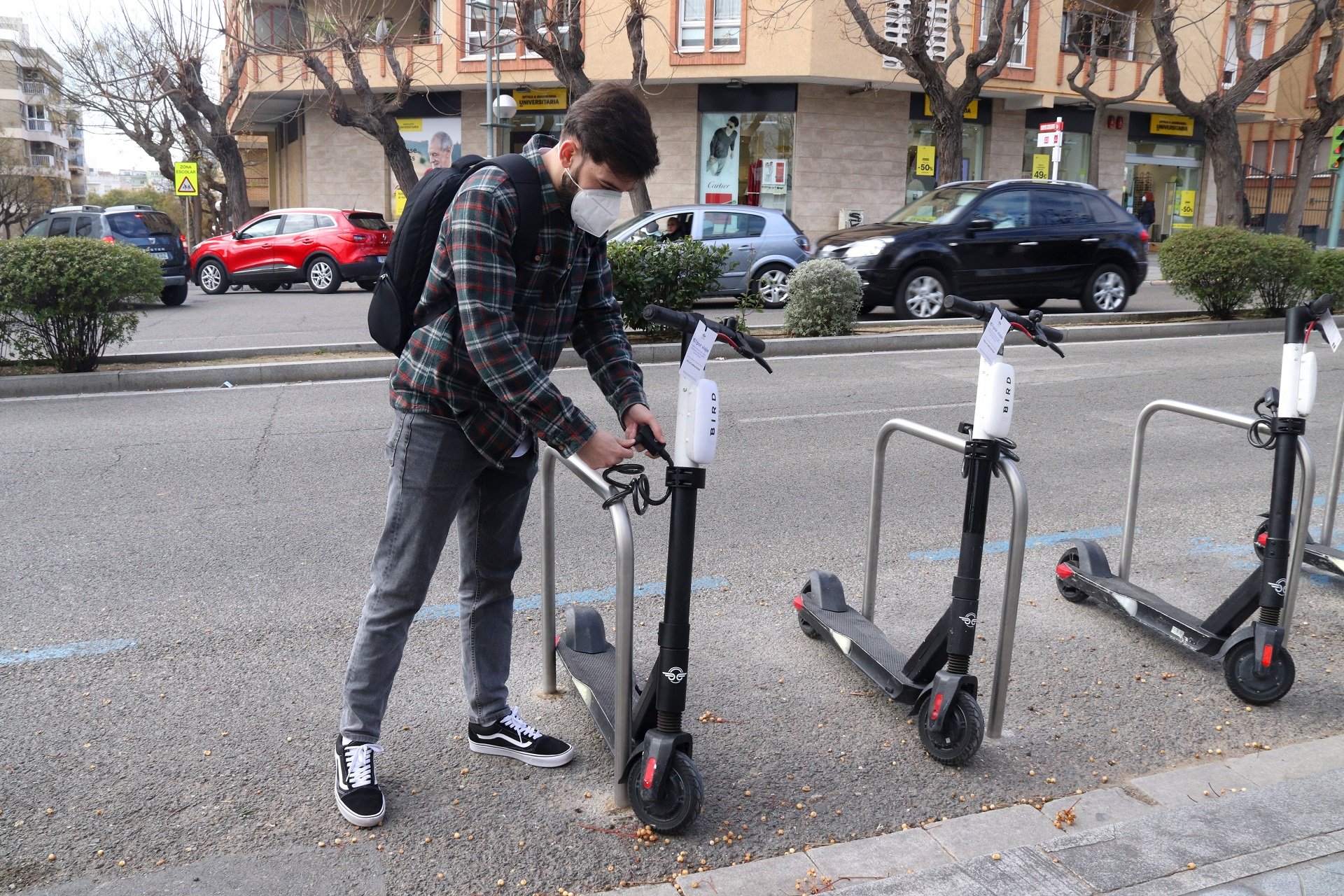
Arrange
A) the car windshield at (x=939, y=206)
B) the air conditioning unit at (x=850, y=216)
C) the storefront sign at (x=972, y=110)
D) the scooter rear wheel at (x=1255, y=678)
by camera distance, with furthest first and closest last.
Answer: the storefront sign at (x=972, y=110) → the air conditioning unit at (x=850, y=216) → the car windshield at (x=939, y=206) → the scooter rear wheel at (x=1255, y=678)

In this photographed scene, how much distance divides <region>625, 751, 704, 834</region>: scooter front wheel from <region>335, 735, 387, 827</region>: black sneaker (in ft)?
2.35

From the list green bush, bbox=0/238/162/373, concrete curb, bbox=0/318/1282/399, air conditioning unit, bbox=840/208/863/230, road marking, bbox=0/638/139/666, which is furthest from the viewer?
air conditioning unit, bbox=840/208/863/230

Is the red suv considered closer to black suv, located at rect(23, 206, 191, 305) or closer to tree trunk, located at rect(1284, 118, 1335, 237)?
black suv, located at rect(23, 206, 191, 305)

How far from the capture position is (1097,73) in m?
31.2

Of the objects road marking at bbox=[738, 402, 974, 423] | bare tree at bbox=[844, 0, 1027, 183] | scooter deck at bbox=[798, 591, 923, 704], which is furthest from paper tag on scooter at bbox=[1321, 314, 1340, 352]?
bare tree at bbox=[844, 0, 1027, 183]

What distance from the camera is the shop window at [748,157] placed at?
29.2 meters

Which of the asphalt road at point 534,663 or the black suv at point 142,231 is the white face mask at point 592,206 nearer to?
the asphalt road at point 534,663

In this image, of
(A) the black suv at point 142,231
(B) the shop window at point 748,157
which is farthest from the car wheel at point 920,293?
(B) the shop window at point 748,157

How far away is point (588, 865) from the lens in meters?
2.91

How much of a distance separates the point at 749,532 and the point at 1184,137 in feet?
113

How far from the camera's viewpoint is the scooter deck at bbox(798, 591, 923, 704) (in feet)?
12.3

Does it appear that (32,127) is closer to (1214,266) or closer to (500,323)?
(1214,266)

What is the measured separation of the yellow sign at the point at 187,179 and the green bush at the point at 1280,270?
2526 centimetres

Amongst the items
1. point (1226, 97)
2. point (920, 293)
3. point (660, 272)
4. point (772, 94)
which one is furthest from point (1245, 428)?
point (772, 94)
